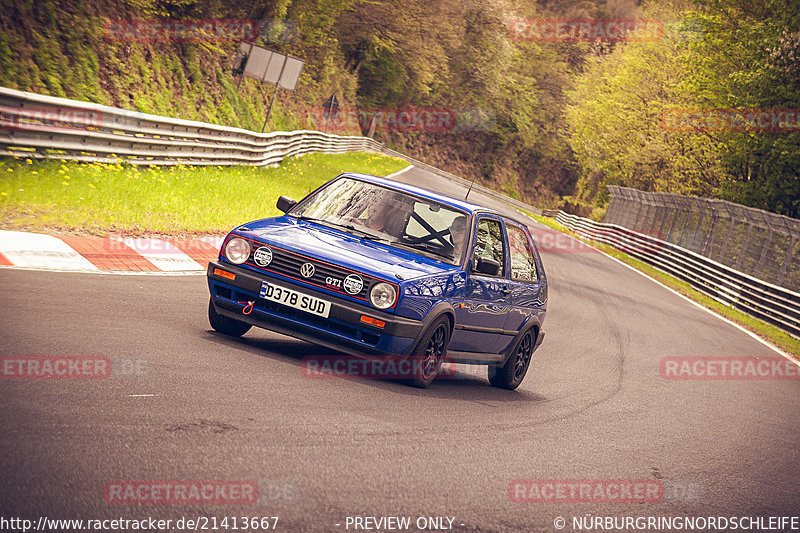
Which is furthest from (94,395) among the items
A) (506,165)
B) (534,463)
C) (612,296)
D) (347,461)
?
(506,165)

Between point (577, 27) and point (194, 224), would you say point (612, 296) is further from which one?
point (577, 27)

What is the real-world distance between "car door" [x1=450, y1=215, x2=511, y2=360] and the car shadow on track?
1.27 feet

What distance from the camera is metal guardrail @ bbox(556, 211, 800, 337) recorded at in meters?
22.4

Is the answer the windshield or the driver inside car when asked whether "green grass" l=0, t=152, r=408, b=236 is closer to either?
the windshield

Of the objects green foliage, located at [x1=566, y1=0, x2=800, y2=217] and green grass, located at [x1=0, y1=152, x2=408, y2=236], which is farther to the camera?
green foliage, located at [x1=566, y1=0, x2=800, y2=217]

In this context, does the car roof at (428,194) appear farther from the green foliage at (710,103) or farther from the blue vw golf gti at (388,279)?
the green foliage at (710,103)

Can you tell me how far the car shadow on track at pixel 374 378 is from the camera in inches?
286

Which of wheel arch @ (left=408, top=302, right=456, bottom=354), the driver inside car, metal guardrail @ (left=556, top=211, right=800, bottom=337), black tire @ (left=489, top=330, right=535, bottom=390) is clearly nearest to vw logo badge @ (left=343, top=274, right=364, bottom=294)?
wheel arch @ (left=408, top=302, right=456, bottom=354)

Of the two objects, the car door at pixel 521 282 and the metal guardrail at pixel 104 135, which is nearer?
the car door at pixel 521 282

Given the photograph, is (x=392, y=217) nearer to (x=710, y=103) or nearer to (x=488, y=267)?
(x=488, y=267)

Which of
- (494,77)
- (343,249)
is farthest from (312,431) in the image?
(494,77)

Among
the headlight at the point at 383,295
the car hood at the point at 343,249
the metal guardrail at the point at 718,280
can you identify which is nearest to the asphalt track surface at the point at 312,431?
the headlight at the point at 383,295

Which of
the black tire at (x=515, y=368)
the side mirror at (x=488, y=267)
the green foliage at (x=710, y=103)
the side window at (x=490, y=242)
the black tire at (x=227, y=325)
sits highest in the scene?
the green foliage at (x=710, y=103)

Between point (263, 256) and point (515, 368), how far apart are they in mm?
3101
